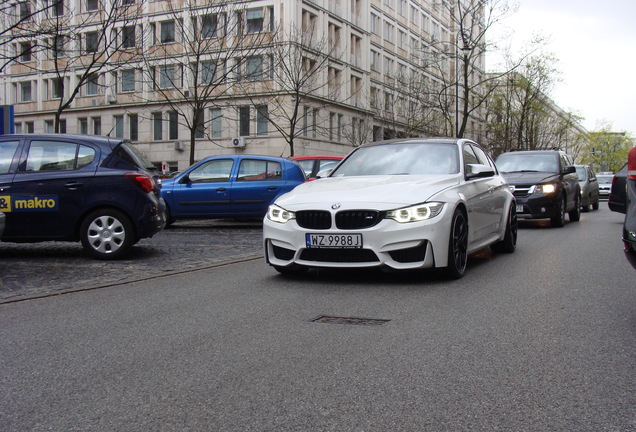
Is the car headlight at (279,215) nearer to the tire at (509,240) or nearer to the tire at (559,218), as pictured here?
the tire at (509,240)

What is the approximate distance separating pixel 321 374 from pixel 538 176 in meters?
13.3

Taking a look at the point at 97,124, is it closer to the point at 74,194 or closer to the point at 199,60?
the point at 199,60

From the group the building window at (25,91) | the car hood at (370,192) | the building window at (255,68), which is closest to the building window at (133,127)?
the building window at (25,91)

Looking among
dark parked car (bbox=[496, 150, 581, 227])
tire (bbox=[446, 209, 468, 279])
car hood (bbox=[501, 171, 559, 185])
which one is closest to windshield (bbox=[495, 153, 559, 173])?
dark parked car (bbox=[496, 150, 581, 227])

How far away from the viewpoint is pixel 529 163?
17.1 metres

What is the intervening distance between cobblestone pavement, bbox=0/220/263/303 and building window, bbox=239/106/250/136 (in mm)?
35823

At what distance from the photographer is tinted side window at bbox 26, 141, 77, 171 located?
32.6 ft

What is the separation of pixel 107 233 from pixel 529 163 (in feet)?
35.1

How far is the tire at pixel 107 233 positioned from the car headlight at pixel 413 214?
4.29 metres

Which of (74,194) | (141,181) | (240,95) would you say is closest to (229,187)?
(141,181)

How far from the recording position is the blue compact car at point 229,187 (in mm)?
15586

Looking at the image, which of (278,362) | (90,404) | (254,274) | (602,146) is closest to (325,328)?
(278,362)

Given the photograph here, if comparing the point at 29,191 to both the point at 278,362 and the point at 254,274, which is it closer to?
the point at 254,274

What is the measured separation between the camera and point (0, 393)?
3.80m
